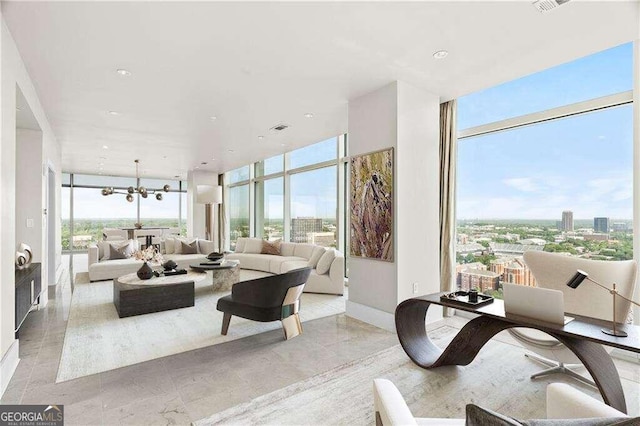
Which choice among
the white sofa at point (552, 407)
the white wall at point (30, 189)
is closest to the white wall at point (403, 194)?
the white sofa at point (552, 407)

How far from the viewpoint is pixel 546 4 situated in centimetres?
231

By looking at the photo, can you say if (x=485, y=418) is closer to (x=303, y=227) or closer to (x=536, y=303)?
(x=536, y=303)

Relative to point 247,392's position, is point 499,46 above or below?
above

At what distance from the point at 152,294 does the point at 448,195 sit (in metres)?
4.15

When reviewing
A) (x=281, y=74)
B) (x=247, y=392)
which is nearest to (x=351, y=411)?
(x=247, y=392)

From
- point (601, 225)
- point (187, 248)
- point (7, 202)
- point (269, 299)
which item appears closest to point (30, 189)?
point (7, 202)

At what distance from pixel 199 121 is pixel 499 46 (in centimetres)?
421

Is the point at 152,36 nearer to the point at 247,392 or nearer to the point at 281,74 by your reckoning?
the point at 281,74

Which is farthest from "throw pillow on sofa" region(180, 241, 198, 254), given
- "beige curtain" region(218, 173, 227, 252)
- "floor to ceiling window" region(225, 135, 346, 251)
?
"beige curtain" region(218, 173, 227, 252)

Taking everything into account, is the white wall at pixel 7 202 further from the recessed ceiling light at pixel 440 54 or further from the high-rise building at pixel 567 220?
the high-rise building at pixel 567 220

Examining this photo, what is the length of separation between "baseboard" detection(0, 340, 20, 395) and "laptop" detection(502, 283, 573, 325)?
12.2 ft

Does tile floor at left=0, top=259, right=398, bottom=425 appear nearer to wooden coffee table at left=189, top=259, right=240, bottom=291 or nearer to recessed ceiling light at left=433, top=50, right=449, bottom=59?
wooden coffee table at left=189, top=259, right=240, bottom=291

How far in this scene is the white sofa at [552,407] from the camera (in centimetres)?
114

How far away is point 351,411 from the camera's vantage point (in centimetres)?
216
